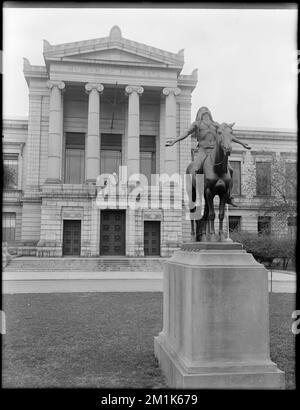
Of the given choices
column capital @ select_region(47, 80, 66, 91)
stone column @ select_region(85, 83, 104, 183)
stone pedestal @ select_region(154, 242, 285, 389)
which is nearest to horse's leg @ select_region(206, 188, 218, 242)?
stone pedestal @ select_region(154, 242, 285, 389)

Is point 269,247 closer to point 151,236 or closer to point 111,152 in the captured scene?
point 151,236

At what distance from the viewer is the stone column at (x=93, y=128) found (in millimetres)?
41562

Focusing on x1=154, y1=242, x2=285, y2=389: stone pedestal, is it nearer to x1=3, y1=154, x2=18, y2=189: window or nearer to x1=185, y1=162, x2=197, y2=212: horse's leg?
x1=185, y1=162, x2=197, y2=212: horse's leg

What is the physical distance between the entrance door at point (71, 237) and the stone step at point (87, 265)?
18.3 ft

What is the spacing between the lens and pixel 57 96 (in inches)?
1681

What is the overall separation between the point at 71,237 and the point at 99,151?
9.25m

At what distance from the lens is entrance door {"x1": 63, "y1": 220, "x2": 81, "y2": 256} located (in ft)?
133

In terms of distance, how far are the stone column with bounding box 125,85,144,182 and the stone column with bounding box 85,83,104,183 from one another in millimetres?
2950

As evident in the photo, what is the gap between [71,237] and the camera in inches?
1601

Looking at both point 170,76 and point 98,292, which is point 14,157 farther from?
point 98,292

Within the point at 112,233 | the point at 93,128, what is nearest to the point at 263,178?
the point at 112,233

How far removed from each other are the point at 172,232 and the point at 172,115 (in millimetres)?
11841

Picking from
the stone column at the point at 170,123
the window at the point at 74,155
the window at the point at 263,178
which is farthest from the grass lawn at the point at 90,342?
the window at the point at 74,155
